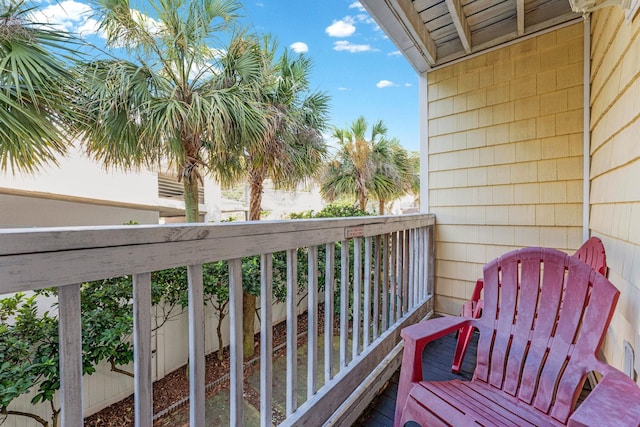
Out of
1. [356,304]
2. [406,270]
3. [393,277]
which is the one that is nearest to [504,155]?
[406,270]

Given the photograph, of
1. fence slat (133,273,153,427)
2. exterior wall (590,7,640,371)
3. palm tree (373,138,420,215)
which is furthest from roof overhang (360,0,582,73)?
palm tree (373,138,420,215)

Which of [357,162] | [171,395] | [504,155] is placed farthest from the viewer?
[357,162]

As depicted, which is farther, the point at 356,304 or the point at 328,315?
the point at 356,304

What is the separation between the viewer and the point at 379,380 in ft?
6.20

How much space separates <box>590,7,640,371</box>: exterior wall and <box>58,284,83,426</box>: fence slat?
71.7 inches

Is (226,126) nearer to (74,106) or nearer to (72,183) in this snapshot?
(74,106)

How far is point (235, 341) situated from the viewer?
1.01 metres

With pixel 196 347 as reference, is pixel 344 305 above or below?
below

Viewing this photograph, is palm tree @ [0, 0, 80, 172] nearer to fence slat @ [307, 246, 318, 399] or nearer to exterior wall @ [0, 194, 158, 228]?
exterior wall @ [0, 194, 158, 228]

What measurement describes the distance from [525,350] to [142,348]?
1.57 metres

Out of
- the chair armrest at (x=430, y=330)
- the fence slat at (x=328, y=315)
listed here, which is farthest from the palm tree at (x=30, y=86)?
the chair armrest at (x=430, y=330)

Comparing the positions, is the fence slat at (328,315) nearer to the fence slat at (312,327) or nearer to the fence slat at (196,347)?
the fence slat at (312,327)

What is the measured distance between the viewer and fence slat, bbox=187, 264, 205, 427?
88cm

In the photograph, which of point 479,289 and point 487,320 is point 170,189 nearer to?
point 479,289
